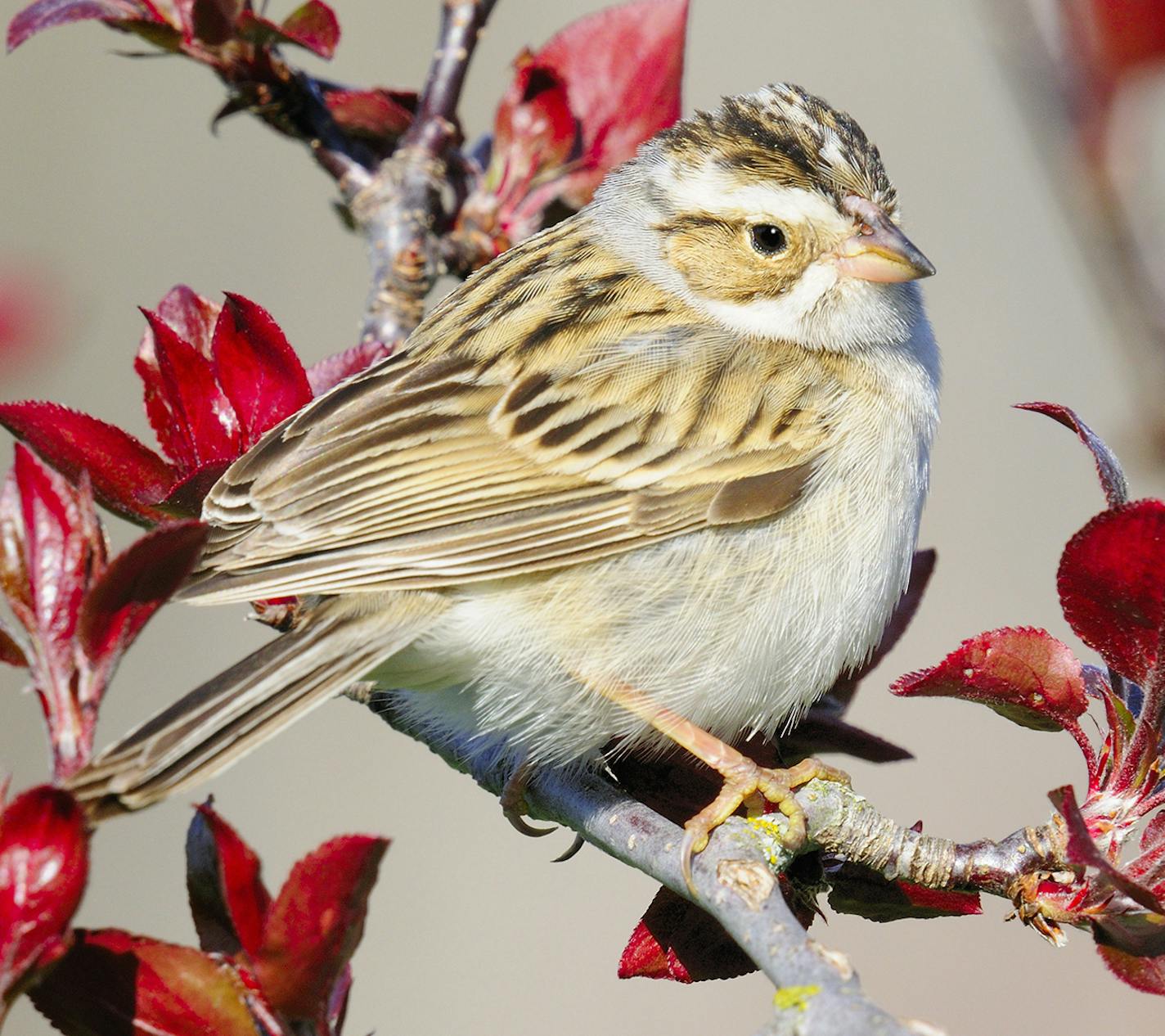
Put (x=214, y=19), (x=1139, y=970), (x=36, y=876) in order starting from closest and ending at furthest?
1. (x=36, y=876)
2. (x=1139, y=970)
3. (x=214, y=19)

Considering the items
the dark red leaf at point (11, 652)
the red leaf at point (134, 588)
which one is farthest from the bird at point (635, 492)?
the red leaf at point (134, 588)

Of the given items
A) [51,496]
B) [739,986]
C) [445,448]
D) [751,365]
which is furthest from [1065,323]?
[51,496]

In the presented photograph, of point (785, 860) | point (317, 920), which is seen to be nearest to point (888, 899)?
point (785, 860)

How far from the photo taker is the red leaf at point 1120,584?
1728 mm

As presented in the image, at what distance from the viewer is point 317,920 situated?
60.8 inches

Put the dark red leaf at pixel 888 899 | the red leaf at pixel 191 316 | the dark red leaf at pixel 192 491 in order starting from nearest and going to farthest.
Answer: the dark red leaf at pixel 888 899 < the dark red leaf at pixel 192 491 < the red leaf at pixel 191 316

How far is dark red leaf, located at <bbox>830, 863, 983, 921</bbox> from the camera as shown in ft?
6.69

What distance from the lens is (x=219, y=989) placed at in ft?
5.21

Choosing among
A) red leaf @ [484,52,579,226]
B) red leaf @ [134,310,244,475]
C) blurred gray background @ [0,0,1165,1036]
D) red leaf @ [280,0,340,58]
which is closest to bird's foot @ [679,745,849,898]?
red leaf @ [134,310,244,475]

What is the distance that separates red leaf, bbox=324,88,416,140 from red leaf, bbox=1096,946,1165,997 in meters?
2.23

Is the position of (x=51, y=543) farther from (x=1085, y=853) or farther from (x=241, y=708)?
(x=1085, y=853)

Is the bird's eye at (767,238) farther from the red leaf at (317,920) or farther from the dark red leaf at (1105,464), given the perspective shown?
the red leaf at (317,920)

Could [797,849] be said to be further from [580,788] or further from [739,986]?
[739,986]

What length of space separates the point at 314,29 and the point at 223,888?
70.6 inches
